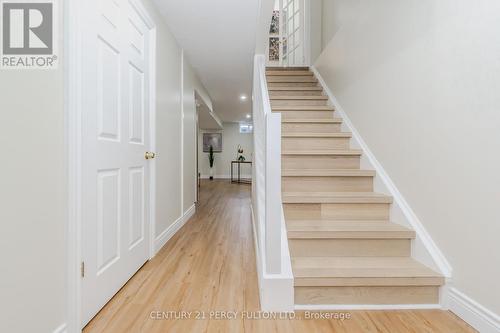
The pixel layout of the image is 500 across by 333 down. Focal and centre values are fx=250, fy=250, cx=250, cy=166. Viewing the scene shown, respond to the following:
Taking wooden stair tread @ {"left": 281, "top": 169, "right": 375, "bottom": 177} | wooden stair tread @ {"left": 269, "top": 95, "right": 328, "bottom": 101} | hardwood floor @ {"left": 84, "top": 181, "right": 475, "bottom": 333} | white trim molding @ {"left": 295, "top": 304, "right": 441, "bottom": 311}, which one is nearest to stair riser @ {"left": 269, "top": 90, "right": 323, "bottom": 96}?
wooden stair tread @ {"left": 269, "top": 95, "right": 328, "bottom": 101}

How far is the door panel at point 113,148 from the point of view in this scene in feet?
4.11

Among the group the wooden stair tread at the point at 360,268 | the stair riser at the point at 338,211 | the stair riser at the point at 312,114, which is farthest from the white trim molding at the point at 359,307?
the stair riser at the point at 312,114

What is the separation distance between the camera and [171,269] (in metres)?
1.88

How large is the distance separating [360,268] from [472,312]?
1.67 ft

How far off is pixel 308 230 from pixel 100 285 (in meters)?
Result: 1.23

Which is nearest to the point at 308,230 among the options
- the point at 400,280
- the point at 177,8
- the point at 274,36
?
the point at 400,280

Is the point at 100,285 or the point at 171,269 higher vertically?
the point at 100,285

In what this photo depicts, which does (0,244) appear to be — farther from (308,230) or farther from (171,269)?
(308,230)

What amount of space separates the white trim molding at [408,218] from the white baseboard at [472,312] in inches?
3.8

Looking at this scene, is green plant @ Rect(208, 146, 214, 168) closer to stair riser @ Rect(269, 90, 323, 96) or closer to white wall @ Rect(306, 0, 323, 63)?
white wall @ Rect(306, 0, 323, 63)

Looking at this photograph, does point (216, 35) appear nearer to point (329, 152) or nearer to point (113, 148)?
point (329, 152)

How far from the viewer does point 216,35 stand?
280 centimetres

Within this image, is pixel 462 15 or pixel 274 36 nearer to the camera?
pixel 462 15

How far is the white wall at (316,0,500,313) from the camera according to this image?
A: 3.76 feet
